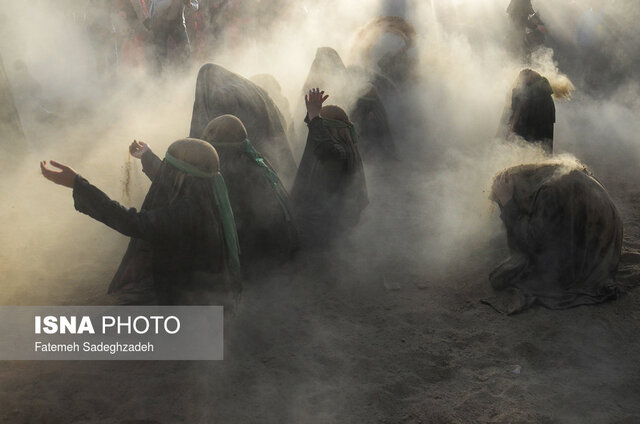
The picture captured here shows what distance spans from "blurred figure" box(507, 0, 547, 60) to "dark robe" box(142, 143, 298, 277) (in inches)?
372

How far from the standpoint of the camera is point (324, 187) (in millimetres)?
6000

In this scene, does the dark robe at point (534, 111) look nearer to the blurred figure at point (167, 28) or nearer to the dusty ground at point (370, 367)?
the dusty ground at point (370, 367)

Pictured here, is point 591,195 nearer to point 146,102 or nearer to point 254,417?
point 254,417

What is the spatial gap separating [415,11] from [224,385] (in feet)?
54.6

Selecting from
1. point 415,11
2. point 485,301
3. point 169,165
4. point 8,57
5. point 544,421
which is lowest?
point 544,421

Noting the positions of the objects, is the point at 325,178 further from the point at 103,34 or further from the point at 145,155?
the point at 103,34

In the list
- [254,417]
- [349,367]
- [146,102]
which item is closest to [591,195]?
[349,367]

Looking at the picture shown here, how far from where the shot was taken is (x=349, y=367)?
4.09 m

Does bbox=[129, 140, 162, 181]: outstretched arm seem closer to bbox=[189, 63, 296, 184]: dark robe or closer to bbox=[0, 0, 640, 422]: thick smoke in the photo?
bbox=[0, 0, 640, 422]: thick smoke

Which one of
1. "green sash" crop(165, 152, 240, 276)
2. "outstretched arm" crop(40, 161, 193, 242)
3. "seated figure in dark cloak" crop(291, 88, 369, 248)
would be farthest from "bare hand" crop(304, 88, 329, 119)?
"outstretched arm" crop(40, 161, 193, 242)

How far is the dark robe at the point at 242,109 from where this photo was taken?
6215 millimetres

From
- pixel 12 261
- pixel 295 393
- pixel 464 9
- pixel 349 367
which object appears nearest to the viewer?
pixel 295 393

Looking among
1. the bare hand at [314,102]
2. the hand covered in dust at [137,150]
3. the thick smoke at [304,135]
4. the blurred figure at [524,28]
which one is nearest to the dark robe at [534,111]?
the thick smoke at [304,135]

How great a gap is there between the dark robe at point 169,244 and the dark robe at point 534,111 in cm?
485
